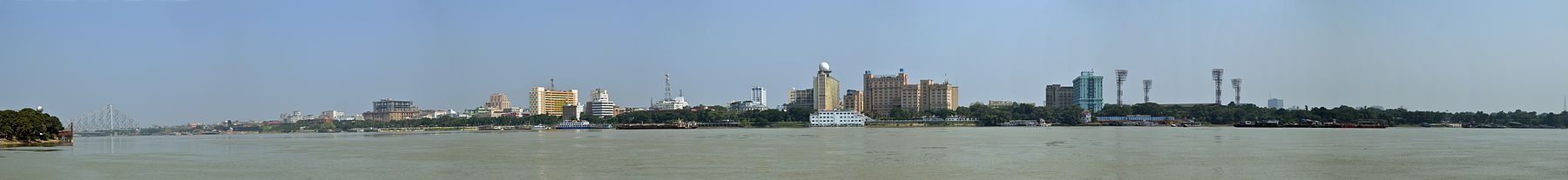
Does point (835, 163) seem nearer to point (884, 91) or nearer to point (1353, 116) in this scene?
point (1353, 116)

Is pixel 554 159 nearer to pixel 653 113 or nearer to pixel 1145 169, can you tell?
pixel 1145 169

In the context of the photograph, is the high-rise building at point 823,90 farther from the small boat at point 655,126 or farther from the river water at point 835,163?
the river water at point 835,163

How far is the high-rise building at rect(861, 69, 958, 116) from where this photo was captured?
18912 cm

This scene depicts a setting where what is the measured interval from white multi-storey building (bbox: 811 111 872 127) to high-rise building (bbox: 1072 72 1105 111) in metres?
49.3

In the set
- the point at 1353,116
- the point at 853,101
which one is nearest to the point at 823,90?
the point at 853,101

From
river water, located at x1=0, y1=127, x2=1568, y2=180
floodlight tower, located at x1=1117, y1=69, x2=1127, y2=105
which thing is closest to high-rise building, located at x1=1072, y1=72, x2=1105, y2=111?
floodlight tower, located at x1=1117, y1=69, x2=1127, y2=105

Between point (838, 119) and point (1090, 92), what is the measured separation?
Result: 181ft

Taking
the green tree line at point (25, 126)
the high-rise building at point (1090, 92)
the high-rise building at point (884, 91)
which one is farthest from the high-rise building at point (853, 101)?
the green tree line at point (25, 126)

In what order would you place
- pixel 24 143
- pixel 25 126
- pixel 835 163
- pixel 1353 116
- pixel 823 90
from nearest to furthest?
1. pixel 835 163
2. pixel 24 143
3. pixel 25 126
4. pixel 1353 116
5. pixel 823 90

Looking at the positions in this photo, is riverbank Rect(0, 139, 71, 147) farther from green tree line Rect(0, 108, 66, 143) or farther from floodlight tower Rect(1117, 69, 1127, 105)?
floodlight tower Rect(1117, 69, 1127, 105)

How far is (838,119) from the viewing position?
502 ft

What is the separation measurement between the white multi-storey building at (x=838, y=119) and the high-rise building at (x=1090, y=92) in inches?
1942

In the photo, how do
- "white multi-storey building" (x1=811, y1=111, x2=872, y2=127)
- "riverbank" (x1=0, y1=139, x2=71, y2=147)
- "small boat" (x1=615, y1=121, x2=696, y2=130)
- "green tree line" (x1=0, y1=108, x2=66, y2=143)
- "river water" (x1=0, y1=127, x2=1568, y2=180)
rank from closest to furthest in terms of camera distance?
"river water" (x1=0, y1=127, x2=1568, y2=180) < "riverbank" (x1=0, y1=139, x2=71, y2=147) < "green tree line" (x1=0, y1=108, x2=66, y2=143) < "small boat" (x1=615, y1=121, x2=696, y2=130) < "white multi-storey building" (x1=811, y1=111, x2=872, y2=127)

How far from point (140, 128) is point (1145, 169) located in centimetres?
14748
